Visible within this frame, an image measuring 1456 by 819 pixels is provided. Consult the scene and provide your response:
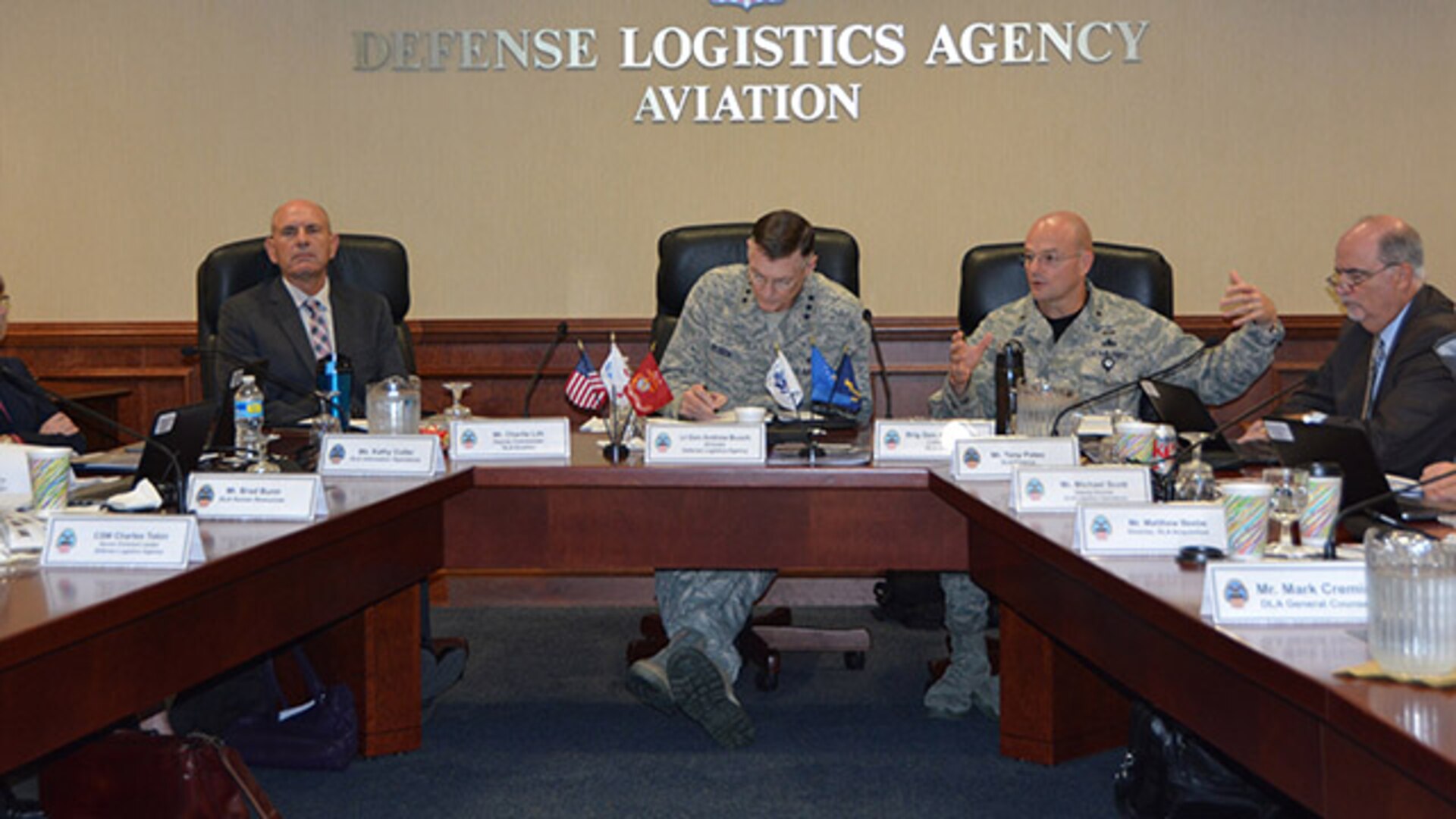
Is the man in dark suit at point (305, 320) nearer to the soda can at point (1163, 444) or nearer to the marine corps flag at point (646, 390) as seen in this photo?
the marine corps flag at point (646, 390)

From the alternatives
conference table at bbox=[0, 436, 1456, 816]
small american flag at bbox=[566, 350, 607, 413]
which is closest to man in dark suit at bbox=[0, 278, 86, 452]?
conference table at bbox=[0, 436, 1456, 816]

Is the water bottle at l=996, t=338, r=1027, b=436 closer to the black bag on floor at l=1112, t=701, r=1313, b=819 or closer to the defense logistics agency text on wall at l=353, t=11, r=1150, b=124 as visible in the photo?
the black bag on floor at l=1112, t=701, r=1313, b=819

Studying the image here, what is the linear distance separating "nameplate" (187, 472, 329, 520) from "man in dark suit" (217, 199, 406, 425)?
5.40ft

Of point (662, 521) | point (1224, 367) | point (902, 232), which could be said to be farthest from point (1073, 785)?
point (902, 232)

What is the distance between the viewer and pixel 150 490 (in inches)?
77.8

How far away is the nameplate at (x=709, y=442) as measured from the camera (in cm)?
278

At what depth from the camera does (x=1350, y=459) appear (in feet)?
6.33

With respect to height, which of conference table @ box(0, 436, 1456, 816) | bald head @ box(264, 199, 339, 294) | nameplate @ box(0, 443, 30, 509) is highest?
bald head @ box(264, 199, 339, 294)

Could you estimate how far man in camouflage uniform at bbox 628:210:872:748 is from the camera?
10.2 feet

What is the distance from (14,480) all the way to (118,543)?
43cm

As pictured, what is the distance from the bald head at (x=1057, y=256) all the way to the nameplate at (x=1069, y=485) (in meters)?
1.45

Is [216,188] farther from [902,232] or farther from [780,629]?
[780,629]

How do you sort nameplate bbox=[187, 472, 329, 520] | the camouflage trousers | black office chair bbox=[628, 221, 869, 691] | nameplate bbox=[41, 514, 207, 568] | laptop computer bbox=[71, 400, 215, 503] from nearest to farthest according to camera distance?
nameplate bbox=[41, 514, 207, 568]
nameplate bbox=[187, 472, 329, 520]
laptop computer bbox=[71, 400, 215, 503]
the camouflage trousers
black office chair bbox=[628, 221, 869, 691]

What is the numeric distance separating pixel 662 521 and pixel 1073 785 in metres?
0.93
